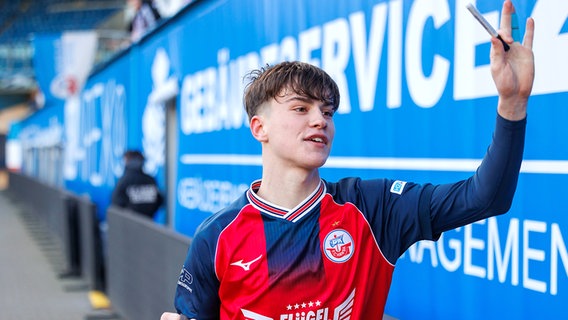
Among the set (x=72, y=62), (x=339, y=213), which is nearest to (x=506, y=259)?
(x=339, y=213)

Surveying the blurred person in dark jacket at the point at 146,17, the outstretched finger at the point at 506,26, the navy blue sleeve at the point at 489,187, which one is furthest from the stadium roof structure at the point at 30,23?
the outstretched finger at the point at 506,26

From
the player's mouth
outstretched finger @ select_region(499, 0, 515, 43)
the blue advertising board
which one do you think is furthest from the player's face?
the blue advertising board

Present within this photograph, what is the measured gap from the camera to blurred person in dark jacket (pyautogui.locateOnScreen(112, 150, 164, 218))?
338 inches

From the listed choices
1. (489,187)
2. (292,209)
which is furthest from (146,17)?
(489,187)

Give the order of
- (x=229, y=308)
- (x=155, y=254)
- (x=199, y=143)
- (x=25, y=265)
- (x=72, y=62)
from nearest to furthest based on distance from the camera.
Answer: (x=229, y=308)
(x=155, y=254)
(x=199, y=143)
(x=25, y=265)
(x=72, y=62)

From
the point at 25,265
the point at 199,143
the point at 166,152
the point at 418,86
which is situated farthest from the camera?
the point at 25,265

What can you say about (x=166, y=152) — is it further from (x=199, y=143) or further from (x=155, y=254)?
(x=155, y=254)

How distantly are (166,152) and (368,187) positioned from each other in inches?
271

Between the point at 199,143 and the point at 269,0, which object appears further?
the point at 199,143

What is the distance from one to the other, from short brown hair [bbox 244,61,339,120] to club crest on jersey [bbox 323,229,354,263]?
351 millimetres

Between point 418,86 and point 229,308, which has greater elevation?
point 418,86

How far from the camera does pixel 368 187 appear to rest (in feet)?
7.13

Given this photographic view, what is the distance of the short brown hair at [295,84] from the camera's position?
207 centimetres

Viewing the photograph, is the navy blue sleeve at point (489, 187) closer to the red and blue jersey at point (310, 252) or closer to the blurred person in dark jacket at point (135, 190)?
the red and blue jersey at point (310, 252)
